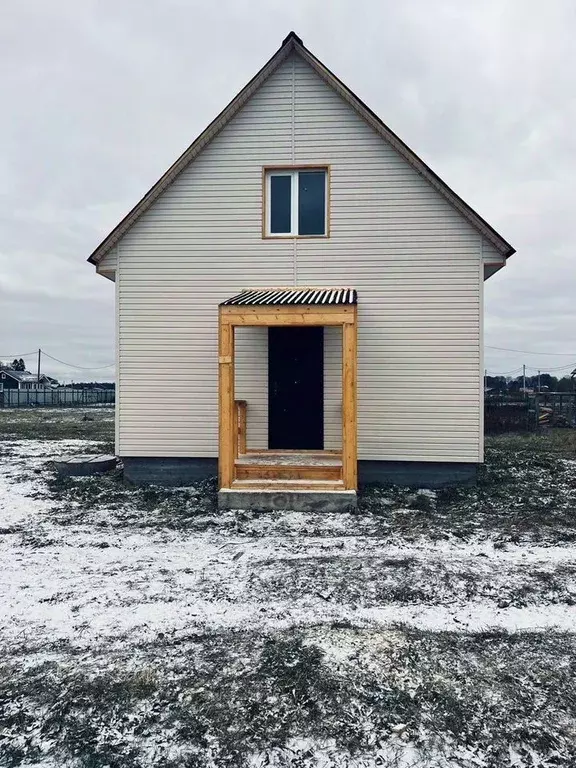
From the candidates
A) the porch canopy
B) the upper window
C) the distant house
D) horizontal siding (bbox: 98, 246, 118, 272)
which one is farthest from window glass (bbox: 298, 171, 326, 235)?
the distant house

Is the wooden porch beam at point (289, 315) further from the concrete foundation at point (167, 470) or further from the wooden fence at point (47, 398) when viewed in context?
the wooden fence at point (47, 398)

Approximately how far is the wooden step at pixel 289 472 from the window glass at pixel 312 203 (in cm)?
420

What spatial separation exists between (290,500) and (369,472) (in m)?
2.11

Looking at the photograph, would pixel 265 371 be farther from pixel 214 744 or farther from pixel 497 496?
pixel 214 744

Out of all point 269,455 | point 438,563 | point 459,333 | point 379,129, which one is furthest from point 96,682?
point 379,129

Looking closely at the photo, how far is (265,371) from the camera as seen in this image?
28.7 ft

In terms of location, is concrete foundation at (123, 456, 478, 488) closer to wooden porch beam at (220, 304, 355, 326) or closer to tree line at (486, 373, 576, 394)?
wooden porch beam at (220, 304, 355, 326)

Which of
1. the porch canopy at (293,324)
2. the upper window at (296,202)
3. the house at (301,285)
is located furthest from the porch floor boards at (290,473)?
the upper window at (296,202)

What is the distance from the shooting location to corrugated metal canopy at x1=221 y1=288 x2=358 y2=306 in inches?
282

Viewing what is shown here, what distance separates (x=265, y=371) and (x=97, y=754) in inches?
262

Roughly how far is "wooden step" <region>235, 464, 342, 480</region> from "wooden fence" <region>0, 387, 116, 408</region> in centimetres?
3712

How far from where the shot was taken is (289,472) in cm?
728

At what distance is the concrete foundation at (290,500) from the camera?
6926 millimetres

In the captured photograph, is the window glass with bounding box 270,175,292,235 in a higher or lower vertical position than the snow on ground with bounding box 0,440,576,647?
higher
